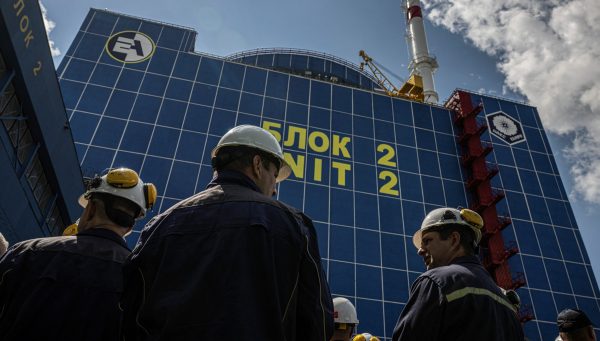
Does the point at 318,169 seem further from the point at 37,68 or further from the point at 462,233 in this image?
the point at 462,233

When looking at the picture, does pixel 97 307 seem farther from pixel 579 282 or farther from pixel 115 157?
pixel 579 282

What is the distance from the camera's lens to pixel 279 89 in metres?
28.1

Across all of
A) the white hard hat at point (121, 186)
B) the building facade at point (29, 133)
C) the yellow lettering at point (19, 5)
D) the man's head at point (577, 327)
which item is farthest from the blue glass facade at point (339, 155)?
the white hard hat at point (121, 186)

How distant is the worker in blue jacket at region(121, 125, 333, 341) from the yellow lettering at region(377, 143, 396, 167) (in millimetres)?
24637

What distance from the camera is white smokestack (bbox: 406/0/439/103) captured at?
3884 centimetres

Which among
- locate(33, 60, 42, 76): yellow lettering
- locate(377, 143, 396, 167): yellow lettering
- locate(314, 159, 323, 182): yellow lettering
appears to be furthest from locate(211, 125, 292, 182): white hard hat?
locate(377, 143, 396, 167): yellow lettering

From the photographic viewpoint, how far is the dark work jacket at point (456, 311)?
334 cm

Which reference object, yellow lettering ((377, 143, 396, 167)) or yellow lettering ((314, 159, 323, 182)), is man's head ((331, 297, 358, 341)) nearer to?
yellow lettering ((314, 159, 323, 182))

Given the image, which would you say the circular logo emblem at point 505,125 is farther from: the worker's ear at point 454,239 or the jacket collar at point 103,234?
the jacket collar at point 103,234

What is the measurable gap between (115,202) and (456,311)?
2.85 m

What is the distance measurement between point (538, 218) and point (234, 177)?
2835 cm

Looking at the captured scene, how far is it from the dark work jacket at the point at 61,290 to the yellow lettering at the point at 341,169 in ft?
71.9

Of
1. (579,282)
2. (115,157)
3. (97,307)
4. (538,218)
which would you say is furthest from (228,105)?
(97,307)

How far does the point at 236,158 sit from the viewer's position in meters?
2.82
